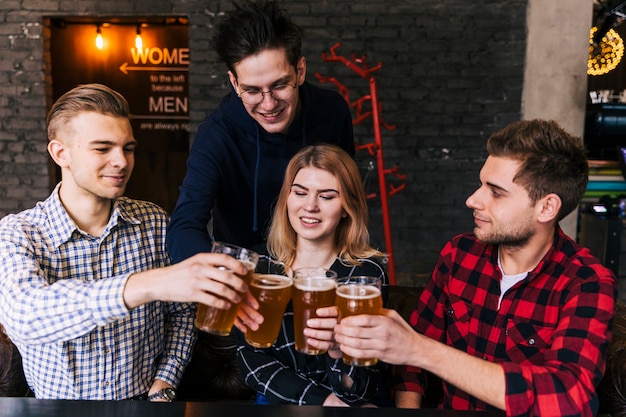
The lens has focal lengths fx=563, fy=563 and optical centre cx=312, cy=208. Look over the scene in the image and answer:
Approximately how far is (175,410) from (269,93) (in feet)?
3.07

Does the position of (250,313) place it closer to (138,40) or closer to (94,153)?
(94,153)

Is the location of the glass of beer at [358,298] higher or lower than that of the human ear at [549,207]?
lower

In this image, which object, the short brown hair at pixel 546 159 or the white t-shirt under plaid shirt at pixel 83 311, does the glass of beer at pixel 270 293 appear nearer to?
the white t-shirt under plaid shirt at pixel 83 311

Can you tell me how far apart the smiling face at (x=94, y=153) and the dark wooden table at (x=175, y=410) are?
60cm

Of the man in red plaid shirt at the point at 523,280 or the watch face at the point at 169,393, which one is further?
the watch face at the point at 169,393

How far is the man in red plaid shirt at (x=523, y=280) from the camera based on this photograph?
4.32 feet

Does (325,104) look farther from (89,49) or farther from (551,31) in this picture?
(89,49)

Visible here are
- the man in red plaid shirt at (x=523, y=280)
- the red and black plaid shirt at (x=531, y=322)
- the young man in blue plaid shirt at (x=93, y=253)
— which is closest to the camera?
the red and black plaid shirt at (x=531, y=322)

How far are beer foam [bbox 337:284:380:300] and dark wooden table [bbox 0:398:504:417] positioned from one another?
0.81 ft

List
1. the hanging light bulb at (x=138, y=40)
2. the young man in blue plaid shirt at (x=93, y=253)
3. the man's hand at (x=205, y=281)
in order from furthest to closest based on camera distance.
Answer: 1. the hanging light bulb at (x=138, y=40)
2. the young man in blue plaid shirt at (x=93, y=253)
3. the man's hand at (x=205, y=281)

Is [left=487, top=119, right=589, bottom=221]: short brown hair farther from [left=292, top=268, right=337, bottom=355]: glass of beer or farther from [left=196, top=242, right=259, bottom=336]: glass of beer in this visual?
[left=196, top=242, right=259, bottom=336]: glass of beer

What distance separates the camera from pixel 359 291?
110cm

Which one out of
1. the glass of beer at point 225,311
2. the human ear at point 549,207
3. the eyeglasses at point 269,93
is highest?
the eyeglasses at point 269,93

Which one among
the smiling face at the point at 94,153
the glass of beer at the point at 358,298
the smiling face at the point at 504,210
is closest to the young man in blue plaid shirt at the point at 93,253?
the smiling face at the point at 94,153
